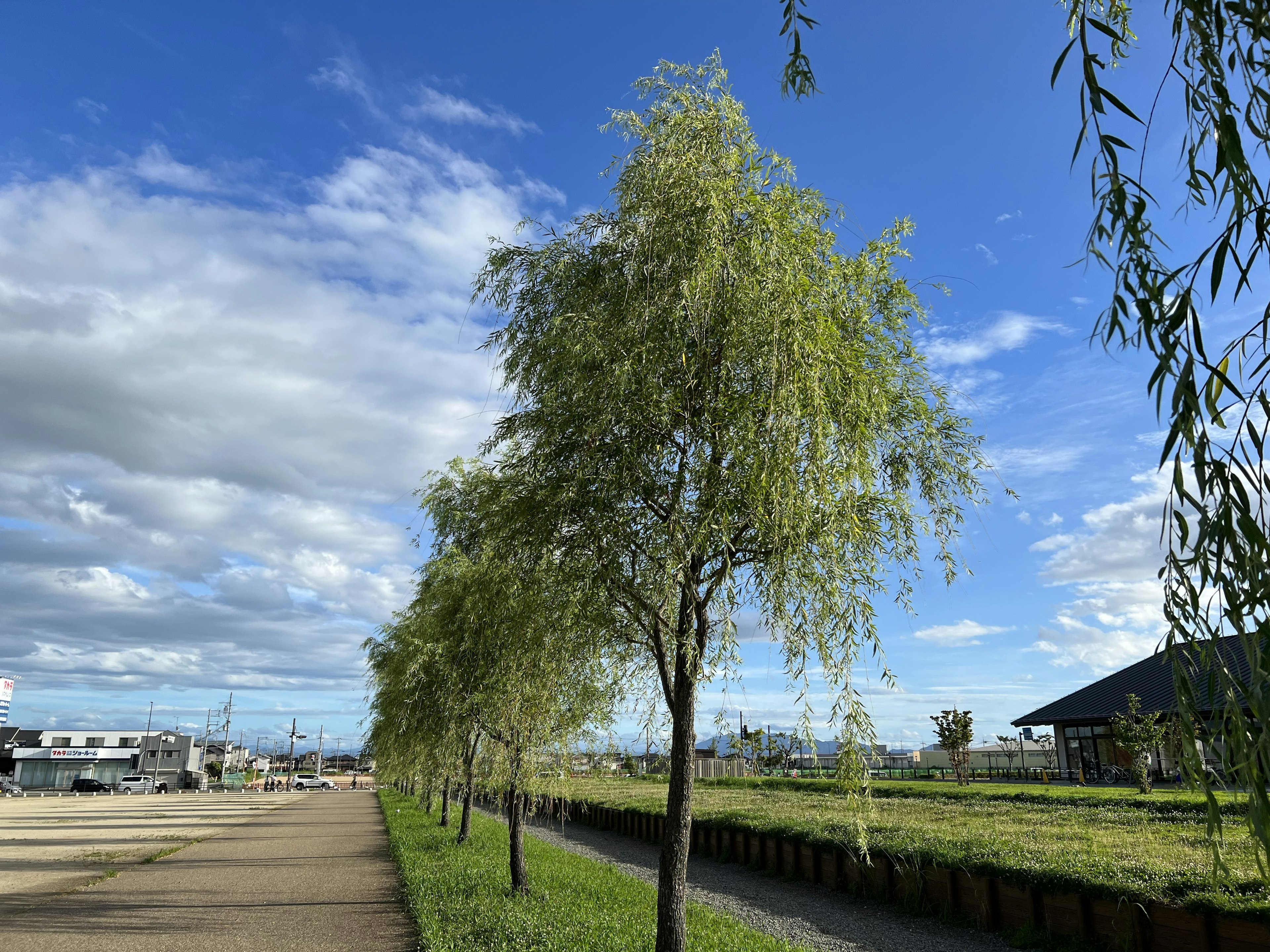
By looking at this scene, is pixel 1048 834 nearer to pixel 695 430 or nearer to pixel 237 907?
pixel 695 430

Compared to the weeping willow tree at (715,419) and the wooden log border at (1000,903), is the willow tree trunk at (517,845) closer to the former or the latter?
the wooden log border at (1000,903)

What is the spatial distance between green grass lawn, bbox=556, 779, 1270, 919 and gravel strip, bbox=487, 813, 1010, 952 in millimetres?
859

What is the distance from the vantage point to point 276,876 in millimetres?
15258

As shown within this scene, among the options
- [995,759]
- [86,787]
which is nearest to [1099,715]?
[995,759]

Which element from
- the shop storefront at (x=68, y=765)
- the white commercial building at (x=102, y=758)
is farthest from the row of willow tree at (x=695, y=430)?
the shop storefront at (x=68, y=765)

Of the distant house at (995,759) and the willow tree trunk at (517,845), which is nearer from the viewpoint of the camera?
the willow tree trunk at (517,845)

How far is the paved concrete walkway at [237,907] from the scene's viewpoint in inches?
378

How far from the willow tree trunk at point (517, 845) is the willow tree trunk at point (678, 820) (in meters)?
6.17

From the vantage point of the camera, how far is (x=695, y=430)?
639 centimetres

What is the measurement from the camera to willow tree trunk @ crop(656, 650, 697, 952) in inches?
242

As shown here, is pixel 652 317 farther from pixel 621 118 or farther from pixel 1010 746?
pixel 1010 746

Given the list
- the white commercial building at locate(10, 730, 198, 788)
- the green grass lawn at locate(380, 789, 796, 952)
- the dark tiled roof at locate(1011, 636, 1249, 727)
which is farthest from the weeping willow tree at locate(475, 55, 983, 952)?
the white commercial building at locate(10, 730, 198, 788)

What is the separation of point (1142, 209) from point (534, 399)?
5.04 metres

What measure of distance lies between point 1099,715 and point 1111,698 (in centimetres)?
173
